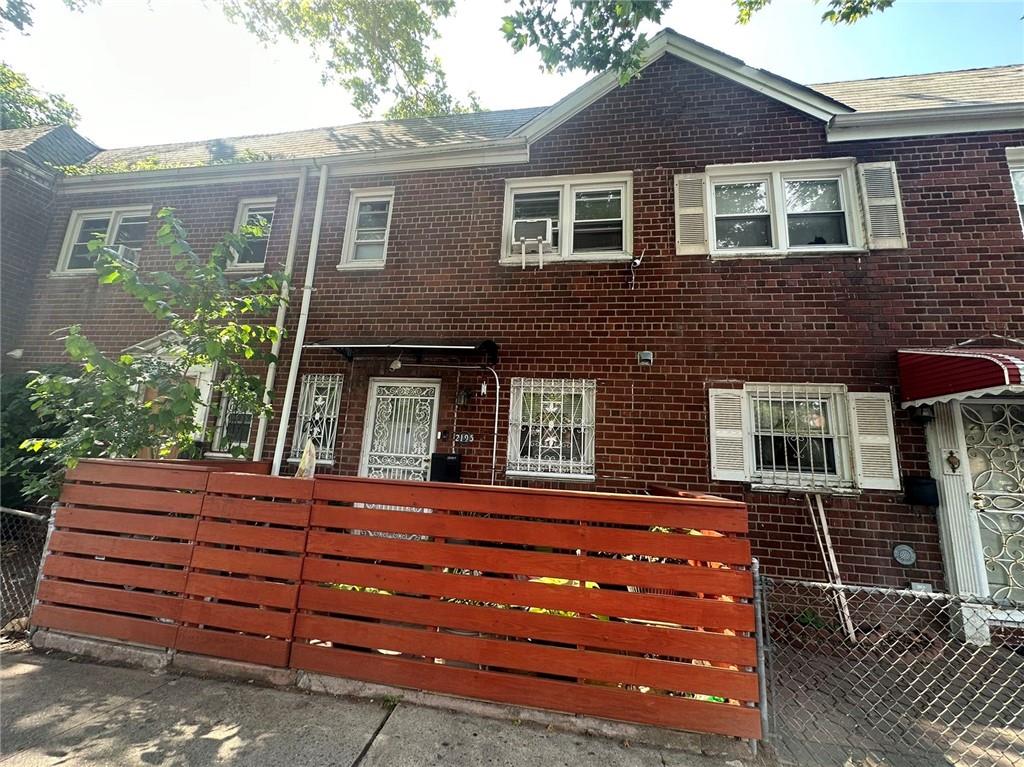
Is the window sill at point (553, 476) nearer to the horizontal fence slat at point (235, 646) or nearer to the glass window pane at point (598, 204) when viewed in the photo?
the horizontal fence slat at point (235, 646)

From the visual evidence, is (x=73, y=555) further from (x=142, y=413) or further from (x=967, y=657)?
(x=967, y=657)

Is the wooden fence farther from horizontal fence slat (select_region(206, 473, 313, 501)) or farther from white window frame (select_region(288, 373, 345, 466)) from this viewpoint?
white window frame (select_region(288, 373, 345, 466))

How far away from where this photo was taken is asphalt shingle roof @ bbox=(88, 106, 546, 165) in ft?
24.2

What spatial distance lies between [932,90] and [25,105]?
2932 cm

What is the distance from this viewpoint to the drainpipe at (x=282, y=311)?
619 cm

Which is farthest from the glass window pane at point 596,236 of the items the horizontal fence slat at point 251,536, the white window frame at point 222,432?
the white window frame at point 222,432

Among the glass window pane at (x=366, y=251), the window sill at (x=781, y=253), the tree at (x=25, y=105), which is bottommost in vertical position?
the window sill at (x=781, y=253)

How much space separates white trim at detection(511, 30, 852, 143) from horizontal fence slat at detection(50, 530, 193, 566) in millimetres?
6768

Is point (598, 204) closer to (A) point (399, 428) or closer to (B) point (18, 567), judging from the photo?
(A) point (399, 428)

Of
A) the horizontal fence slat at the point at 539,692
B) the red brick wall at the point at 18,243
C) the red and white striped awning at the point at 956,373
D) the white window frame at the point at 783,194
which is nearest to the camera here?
the horizontal fence slat at the point at 539,692

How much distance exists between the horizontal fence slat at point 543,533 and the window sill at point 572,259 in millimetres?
4236

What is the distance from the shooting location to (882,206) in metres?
5.39

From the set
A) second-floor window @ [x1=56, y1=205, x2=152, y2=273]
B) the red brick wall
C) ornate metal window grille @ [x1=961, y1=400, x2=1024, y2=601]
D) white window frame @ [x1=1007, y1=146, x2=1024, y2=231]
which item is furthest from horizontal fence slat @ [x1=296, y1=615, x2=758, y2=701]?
the red brick wall

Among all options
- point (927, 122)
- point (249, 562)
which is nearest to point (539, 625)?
point (249, 562)
